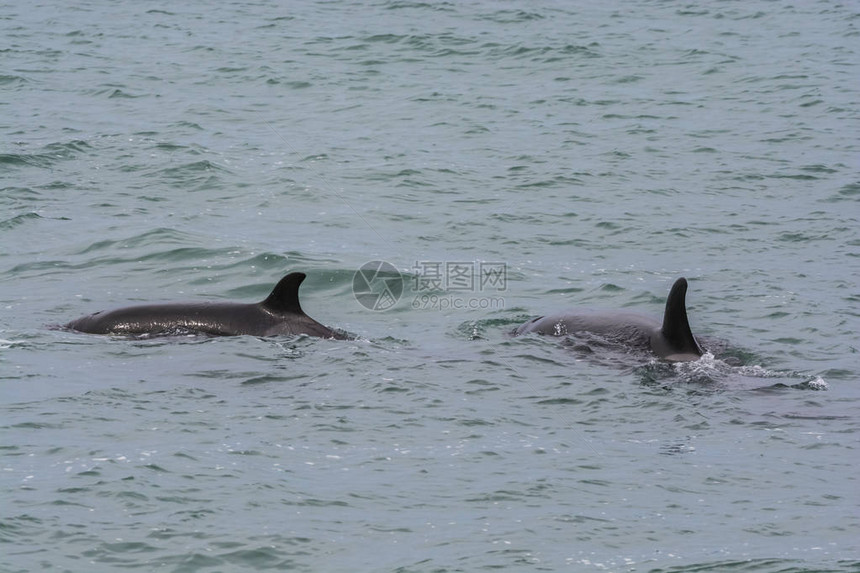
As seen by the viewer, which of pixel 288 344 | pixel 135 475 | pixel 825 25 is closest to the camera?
pixel 135 475

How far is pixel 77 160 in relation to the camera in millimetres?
23844

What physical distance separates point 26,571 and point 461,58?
2683 cm

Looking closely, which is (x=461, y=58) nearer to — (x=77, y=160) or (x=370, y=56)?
(x=370, y=56)

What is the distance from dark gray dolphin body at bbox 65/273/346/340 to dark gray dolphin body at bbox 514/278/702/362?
255 centimetres

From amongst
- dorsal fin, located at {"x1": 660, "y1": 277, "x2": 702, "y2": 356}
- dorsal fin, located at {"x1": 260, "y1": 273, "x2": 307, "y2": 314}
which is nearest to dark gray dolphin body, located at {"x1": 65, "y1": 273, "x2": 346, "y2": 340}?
dorsal fin, located at {"x1": 260, "y1": 273, "x2": 307, "y2": 314}

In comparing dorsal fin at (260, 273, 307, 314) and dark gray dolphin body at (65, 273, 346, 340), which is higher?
dorsal fin at (260, 273, 307, 314)

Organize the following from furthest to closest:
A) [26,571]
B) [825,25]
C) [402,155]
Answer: [825,25]
[402,155]
[26,571]

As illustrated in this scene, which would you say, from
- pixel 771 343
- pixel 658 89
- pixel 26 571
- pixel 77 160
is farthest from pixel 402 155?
pixel 26 571

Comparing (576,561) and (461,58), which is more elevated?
(461,58)

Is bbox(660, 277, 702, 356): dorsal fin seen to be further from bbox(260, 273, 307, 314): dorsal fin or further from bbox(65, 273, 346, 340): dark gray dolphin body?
bbox(260, 273, 307, 314): dorsal fin

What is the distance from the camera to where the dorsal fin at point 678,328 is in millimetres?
13164

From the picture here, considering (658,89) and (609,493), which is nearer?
(609,493)

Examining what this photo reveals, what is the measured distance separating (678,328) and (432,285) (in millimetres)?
5239

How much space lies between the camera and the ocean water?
9641mm
